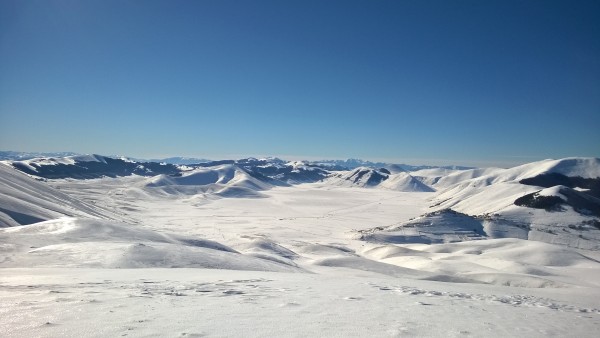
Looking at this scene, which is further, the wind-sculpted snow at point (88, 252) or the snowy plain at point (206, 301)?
the wind-sculpted snow at point (88, 252)

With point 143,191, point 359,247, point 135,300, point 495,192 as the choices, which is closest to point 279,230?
point 359,247

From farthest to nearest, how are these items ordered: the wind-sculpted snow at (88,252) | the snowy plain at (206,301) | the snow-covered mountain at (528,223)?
the snow-covered mountain at (528,223) < the wind-sculpted snow at (88,252) < the snowy plain at (206,301)

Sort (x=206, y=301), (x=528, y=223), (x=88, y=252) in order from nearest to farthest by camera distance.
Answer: (x=206, y=301) < (x=88, y=252) < (x=528, y=223)

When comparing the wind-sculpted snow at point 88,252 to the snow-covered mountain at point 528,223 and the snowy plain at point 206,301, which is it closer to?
the snowy plain at point 206,301

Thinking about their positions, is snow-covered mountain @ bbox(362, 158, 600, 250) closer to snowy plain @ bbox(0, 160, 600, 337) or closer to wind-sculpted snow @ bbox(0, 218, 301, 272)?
snowy plain @ bbox(0, 160, 600, 337)

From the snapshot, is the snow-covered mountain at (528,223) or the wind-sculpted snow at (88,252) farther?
the snow-covered mountain at (528,223)

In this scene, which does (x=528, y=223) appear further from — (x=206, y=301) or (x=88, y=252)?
(x=206, y=301)

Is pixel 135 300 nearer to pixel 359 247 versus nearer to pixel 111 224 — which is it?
pixel 111 224

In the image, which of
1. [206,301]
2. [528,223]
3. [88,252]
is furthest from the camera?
[528,223]

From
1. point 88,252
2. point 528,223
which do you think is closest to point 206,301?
point 88,252

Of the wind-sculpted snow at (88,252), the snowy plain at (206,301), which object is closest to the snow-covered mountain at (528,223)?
the snowy plain at (206,301)

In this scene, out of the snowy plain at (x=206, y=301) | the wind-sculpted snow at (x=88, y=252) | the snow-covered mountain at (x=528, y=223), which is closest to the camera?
the snowy plain at (x=206, y=301)

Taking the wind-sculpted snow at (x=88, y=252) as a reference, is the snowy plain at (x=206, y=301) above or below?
above

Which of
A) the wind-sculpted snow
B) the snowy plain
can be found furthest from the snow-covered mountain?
the wind-sculpted snow
